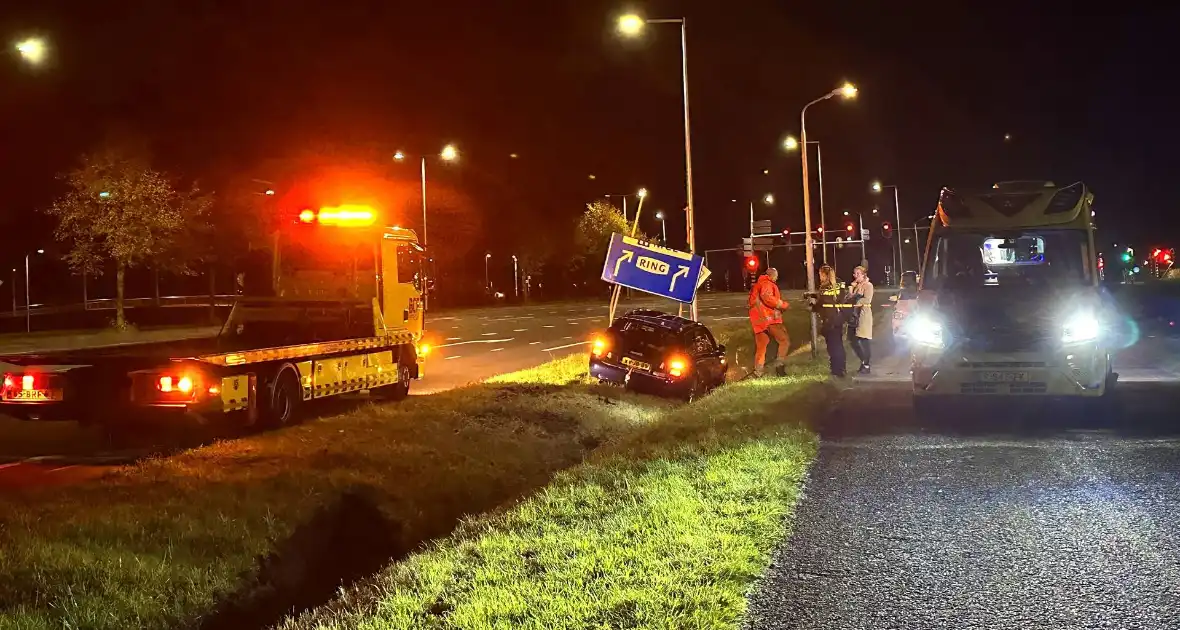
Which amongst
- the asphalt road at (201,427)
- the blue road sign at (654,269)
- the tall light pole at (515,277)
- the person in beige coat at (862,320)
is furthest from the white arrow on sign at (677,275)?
Answer: the tall light pole at (515,277)

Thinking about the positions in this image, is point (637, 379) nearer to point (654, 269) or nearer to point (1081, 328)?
point (654, 269)

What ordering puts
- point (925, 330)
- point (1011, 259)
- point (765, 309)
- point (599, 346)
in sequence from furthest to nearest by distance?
point (765, 309) < point (599, 346) < point (1011, 259) < point (925, 330)

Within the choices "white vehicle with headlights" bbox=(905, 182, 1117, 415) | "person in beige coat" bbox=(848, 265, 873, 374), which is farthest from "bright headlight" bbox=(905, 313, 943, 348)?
"person in beige coat" bbox=(848, 265, 873, 374)

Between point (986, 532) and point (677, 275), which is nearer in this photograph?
point (986, 532)

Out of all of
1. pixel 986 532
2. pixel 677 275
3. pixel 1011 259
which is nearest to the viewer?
pixel 986 532

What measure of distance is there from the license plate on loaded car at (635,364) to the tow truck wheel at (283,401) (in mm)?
5440

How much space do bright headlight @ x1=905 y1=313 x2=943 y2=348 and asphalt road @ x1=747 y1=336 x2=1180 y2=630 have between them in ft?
3.60

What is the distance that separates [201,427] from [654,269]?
27.8ft

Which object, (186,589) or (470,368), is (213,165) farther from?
(186,589)

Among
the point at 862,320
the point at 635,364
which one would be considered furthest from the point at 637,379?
the point at 862,320

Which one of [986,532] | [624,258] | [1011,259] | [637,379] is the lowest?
[986,532]

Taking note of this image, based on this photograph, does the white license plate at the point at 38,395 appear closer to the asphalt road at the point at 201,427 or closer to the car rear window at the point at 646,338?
the asphalt road at the point at 201,427

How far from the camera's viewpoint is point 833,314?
17062mm

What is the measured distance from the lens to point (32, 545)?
6.71 meters
